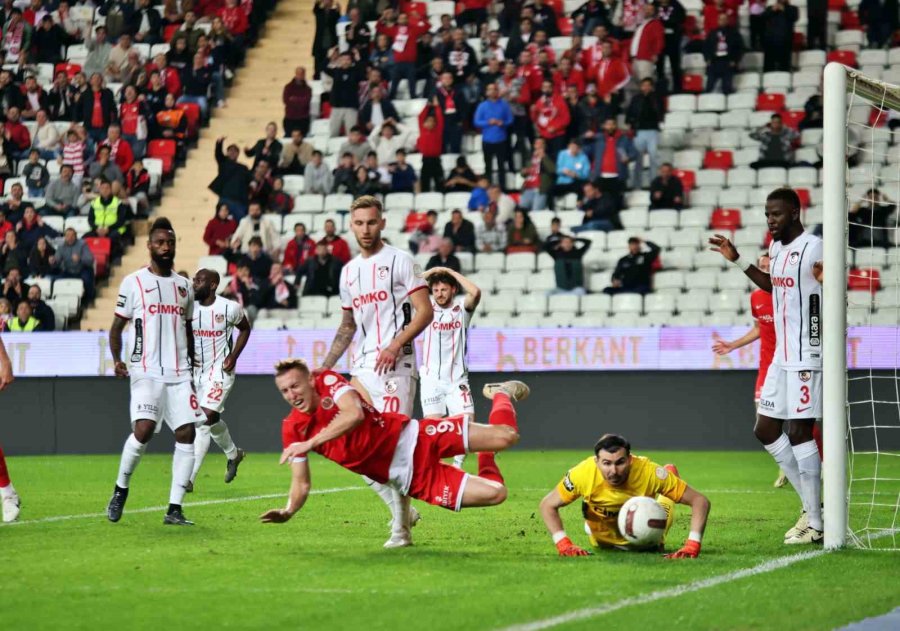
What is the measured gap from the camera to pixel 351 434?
27.4 ft

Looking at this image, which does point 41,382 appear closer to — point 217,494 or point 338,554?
point 217,494

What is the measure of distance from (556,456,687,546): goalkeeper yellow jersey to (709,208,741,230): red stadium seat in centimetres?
1445

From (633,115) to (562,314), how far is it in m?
3.87

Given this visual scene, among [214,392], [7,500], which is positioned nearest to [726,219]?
[214,392]

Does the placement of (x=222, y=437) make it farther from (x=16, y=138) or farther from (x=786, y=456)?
(x=16, y=138)

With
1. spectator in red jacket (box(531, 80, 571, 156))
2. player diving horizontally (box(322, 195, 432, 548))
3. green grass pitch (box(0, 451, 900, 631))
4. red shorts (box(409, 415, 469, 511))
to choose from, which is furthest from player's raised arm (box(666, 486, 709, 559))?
spectator in red jacket (box(531, 80, 571, 156))

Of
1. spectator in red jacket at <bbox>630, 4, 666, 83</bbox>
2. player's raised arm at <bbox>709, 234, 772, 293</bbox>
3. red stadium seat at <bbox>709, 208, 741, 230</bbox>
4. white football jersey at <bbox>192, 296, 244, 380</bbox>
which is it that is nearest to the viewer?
player's raised arm at <bbox>709, 234, 772, 293</bbox>

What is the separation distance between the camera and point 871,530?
10.0 m

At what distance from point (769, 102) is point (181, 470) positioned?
15.9 m

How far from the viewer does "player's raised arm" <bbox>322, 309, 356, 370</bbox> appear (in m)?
9.02

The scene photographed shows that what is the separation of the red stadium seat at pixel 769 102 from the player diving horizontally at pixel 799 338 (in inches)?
594

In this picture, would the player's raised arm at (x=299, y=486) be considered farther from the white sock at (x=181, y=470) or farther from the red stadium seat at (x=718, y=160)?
the red stadium seat at (x=718, y=160)

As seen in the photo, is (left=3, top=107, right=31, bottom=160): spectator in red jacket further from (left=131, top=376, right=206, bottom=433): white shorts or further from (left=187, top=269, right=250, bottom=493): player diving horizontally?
(left=131, top=376, right=206, bottom=433): white shorts

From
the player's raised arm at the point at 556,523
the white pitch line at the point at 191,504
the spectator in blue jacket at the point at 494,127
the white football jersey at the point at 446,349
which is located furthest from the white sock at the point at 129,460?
the spectator in blue jacket at the point at 494,127
